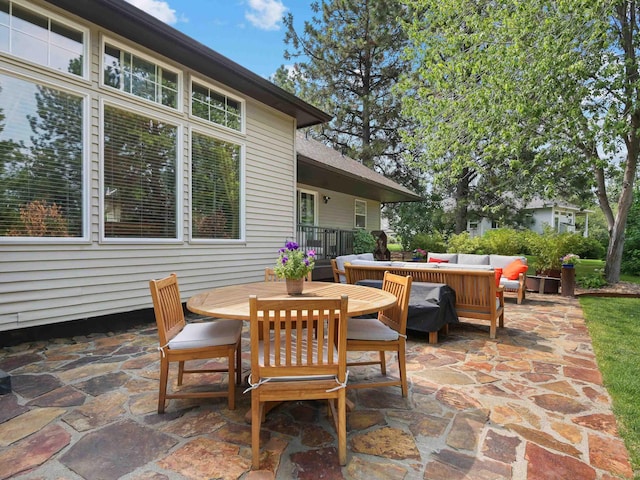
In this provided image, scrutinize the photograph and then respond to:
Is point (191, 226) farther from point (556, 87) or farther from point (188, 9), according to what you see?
point (556, 87)

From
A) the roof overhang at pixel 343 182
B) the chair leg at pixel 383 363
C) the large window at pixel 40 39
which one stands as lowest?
the chair leg at pixel 383 363

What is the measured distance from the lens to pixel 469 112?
8055mm

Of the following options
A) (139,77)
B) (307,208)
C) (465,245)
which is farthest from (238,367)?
(465,245)

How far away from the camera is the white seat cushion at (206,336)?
2.44 m

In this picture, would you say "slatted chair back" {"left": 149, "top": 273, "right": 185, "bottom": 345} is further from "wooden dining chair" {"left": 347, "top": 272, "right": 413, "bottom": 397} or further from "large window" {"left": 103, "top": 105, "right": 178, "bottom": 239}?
"large window" {"left": 103, "top": 105, "right": 178, "bottom": 239}

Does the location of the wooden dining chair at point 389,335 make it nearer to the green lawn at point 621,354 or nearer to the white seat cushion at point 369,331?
the white seat cushion at point 369,331

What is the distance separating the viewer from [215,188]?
5.94 metres

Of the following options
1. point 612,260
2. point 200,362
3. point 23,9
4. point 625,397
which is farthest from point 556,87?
point 23,9

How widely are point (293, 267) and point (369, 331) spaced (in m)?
0.83

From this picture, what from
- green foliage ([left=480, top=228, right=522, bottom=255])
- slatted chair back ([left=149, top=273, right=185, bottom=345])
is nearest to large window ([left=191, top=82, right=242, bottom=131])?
slatted chair back ([left=149, top=273, right=185, bottom=345])

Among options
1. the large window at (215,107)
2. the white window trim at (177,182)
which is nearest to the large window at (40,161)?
the white window trim at (177,182)

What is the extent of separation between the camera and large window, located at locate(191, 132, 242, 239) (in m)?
5.62

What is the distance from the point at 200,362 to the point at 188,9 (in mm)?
8313

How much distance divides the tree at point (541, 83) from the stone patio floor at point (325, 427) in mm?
5894
